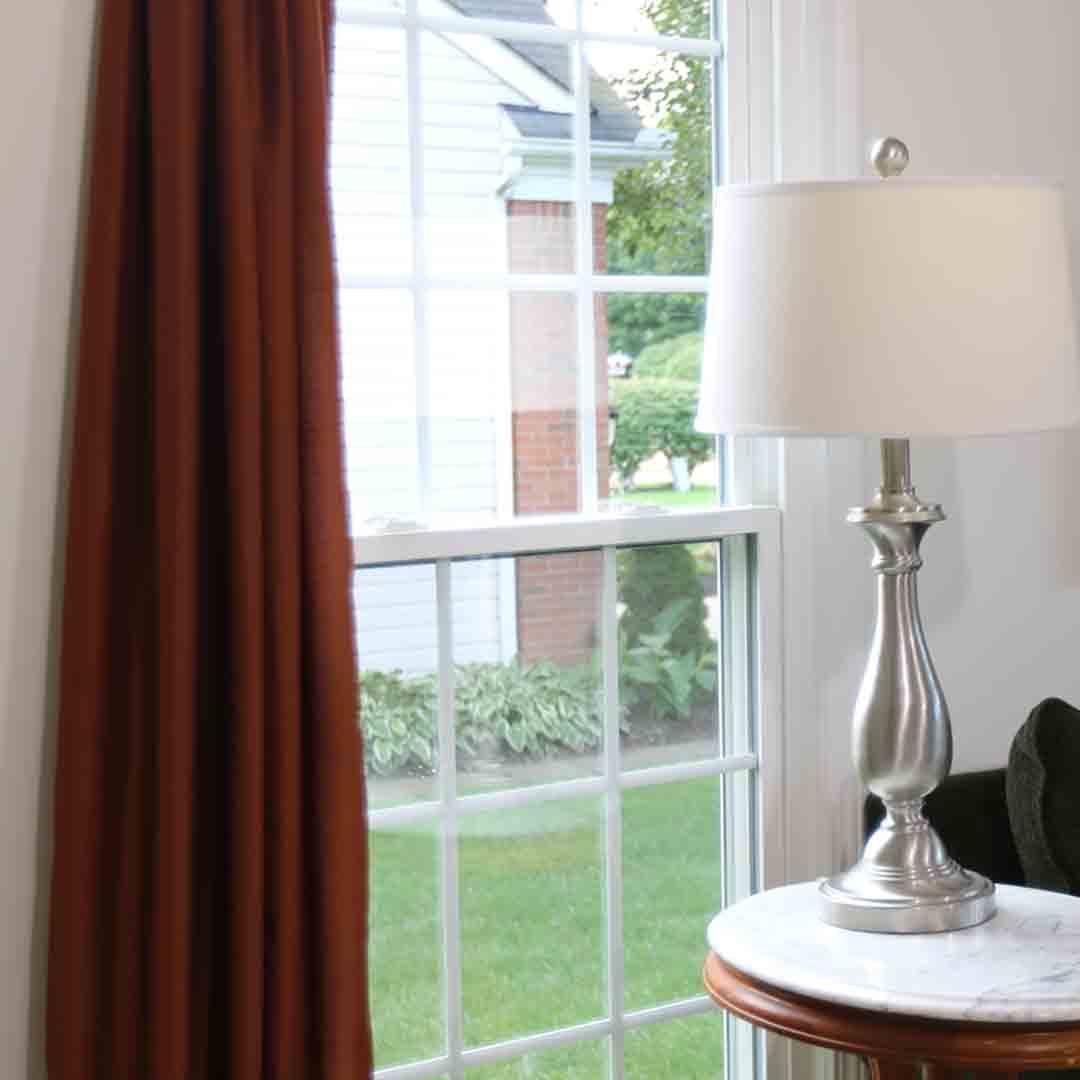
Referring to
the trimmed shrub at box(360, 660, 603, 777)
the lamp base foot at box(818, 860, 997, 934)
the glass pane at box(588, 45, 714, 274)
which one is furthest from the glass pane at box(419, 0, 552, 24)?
the lamp base foot at box(818, 860, 997, 934)

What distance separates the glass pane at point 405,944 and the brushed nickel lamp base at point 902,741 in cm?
63

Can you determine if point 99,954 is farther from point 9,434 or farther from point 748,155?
point 748,155

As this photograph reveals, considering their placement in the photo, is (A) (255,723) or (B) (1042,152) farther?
(B) (1042,152)

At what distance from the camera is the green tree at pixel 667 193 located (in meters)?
2.76

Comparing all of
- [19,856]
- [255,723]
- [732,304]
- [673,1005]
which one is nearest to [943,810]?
[673,1005]

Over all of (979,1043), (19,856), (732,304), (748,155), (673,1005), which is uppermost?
(748,155)

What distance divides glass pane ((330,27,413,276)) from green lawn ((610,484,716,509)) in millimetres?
538

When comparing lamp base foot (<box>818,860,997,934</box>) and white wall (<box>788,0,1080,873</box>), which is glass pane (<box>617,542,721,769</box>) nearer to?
white wall (<box>788,0,1080,873</box>)

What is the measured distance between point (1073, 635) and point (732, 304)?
4.28 ft

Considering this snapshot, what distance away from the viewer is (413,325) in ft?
8.41

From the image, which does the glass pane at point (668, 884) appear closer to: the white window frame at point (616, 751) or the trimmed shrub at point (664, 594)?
the white window frame at point (616, 751)

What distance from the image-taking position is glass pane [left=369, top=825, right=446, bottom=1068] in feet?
8.41

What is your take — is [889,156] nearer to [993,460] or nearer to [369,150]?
[369,150]

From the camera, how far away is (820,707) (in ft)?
9.46
